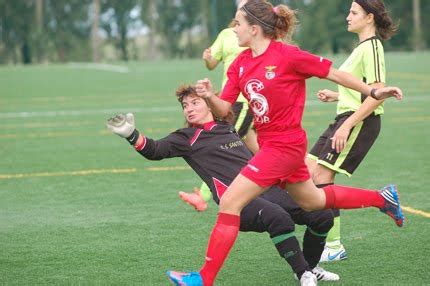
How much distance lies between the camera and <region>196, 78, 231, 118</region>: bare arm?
5891 millimetres

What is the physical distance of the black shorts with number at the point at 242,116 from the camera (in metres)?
9.88

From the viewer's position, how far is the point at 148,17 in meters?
68.8

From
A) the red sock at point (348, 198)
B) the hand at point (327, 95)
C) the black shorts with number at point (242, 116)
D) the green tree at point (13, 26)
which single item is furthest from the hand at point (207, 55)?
the green tree at point (13, 26)

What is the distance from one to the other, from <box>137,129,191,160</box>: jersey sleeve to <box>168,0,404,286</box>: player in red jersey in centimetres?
48

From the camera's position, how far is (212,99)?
600 cm

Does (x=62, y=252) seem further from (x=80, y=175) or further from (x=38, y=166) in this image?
(x=38, y=166)

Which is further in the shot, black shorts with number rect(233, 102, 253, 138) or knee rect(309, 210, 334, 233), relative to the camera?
black shorts with number rect(233, 102, 253, 138)

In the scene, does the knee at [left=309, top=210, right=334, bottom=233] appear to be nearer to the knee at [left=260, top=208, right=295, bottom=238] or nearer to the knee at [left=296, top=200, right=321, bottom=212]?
the knee at [left=296, top=200, right=321, bottom=212]

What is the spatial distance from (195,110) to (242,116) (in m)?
3.33

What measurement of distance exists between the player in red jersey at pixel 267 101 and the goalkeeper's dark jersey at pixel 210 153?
→ 1.59ft

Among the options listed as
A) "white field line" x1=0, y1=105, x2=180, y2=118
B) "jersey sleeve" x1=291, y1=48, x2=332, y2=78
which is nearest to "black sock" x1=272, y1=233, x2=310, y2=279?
"jersey sleeve" x1=291, y1=48, x2=332, y2=78

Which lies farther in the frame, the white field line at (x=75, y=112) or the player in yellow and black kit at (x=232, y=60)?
the white field line at (x=75, y=112)

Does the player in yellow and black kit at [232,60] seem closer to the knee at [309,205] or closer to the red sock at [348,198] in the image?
the red sock at [348,198]

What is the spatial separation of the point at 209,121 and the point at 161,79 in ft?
86.0
